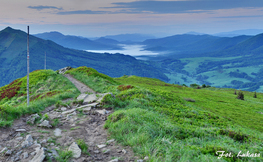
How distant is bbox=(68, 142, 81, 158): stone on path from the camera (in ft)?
24.6

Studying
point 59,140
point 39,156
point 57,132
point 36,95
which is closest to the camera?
point 39,156

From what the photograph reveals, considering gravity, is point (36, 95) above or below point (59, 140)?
below

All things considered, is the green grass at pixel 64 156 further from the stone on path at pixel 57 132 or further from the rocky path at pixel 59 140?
the stone on path at pixel 57 132

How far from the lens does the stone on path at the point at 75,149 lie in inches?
295

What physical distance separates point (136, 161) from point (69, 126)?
6057 millimetres

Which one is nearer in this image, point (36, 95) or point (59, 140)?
point (59, 140)

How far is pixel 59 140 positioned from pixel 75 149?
1668 millimetres

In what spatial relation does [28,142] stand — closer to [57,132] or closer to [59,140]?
[59,140]

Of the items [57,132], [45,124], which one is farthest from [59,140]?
[45,124]

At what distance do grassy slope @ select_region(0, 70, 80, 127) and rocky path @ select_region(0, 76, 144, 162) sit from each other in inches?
38.6

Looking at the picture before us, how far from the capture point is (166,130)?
10.7 metres

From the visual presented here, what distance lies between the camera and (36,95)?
95.5 feet

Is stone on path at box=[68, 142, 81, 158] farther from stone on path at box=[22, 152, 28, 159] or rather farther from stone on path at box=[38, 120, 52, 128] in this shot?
stone on path at box=[38, 120, 52, 128]

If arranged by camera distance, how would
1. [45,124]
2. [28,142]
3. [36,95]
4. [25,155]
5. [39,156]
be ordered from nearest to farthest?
[39,156]
[25,155]
[28,142]
[45,124]
[36,95]
